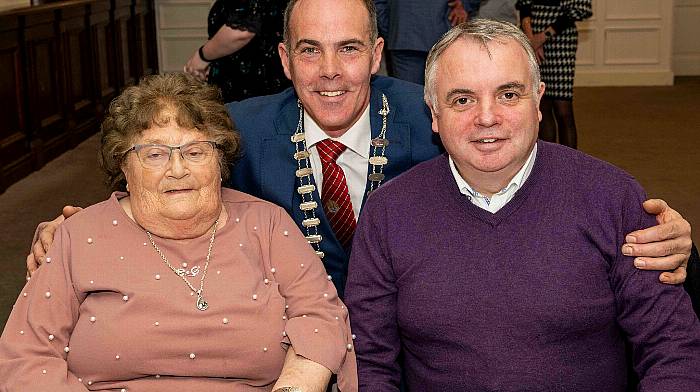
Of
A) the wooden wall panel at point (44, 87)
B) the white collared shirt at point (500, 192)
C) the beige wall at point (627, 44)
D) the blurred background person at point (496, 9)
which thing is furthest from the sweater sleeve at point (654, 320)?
the beige wall at point (627, 44)

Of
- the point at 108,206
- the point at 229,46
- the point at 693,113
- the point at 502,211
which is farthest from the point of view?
the point at 693,113

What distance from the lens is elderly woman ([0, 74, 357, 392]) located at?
1937mm

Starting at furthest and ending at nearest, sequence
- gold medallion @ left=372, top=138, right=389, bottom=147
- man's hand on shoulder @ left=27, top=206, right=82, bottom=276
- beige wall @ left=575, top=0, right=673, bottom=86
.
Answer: beige wall @ left=575, top=0, right=673, bottom=86 → gold medallion @ left=372, top=138, right=389, bottom=147 → man's hand on shoulder @ left=27, top=206, right=82, bottom=276

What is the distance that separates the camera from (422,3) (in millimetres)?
4559

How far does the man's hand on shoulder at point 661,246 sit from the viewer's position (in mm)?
1872

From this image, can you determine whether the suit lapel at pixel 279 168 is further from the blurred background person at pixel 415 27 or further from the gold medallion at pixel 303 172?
the blurred background person at pixel 415 27

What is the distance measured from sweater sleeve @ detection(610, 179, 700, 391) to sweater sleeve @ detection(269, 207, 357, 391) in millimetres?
560

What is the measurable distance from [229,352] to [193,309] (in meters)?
0.11

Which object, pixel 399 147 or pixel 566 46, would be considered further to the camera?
pixel 566 46

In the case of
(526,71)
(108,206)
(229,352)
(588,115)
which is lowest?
(588,115)

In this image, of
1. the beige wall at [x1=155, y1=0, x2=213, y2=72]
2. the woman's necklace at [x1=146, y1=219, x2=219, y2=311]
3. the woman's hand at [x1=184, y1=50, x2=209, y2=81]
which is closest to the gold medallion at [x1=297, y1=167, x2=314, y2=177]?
the woman's necklace at [x1=146, y1=219, x2=219, y2=311]

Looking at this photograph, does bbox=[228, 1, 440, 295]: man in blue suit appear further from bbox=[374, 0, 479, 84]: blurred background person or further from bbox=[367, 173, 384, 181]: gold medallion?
bbox=[374, 0, 479, 84]: blurred background person

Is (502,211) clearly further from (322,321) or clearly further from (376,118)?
(376,118)

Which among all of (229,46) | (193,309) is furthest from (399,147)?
(229,46)
